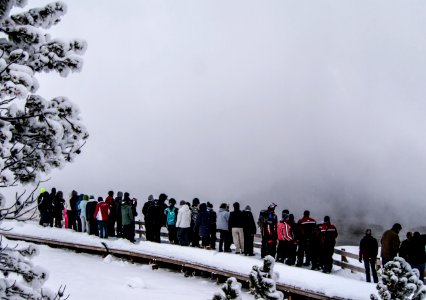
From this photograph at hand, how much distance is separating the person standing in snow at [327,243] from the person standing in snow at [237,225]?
2.88 metres

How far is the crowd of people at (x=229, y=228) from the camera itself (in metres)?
13.9

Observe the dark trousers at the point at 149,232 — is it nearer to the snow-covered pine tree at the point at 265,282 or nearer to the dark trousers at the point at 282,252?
the dark trousers at the point at 282,252

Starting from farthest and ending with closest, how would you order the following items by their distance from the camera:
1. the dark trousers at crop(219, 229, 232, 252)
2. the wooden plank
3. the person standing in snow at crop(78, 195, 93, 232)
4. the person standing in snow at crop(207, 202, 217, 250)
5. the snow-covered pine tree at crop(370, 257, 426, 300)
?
1. the person standing in snow at crop(78, 195, 93, 232)
2. the person standing in snow at crop(207, 202, 217, 250)
3. the dark trousers at crop(219, 229, 232, 252)
4. the wooden plank
5. the snow-covered pine tree at crop(370, 257, 426, 300)

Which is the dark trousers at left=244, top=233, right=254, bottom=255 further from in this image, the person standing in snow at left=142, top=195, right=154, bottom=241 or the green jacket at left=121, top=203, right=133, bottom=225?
the green jacket at left=121, top=203, right=133, bottom=225

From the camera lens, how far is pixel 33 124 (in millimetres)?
4984

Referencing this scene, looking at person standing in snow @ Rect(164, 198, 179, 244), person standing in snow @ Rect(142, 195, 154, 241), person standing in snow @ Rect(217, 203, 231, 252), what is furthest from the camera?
person standing in snow @ Rect(142, 195, 154, 241)

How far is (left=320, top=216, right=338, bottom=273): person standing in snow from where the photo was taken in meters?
14.2

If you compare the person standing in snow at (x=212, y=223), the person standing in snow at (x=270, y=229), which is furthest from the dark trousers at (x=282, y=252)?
the person standing in snow at (x=212, y=223)

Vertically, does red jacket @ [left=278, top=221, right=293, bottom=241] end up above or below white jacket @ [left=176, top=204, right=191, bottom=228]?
below

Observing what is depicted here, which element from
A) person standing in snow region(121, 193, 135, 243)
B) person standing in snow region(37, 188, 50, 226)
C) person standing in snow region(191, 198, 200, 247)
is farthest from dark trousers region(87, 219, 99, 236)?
person standing in snow region(191, 198, 200, 247)

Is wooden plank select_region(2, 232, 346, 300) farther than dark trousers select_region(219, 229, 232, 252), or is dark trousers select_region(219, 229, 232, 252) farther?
dark trousers select_region(219, 229, 232, 252)

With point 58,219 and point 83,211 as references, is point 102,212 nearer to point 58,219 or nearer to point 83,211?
point 83,211

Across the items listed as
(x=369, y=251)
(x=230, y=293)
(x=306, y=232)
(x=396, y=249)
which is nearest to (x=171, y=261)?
(x=306, y=232)

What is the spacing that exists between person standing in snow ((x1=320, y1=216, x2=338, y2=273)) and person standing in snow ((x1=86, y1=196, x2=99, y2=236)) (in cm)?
956
